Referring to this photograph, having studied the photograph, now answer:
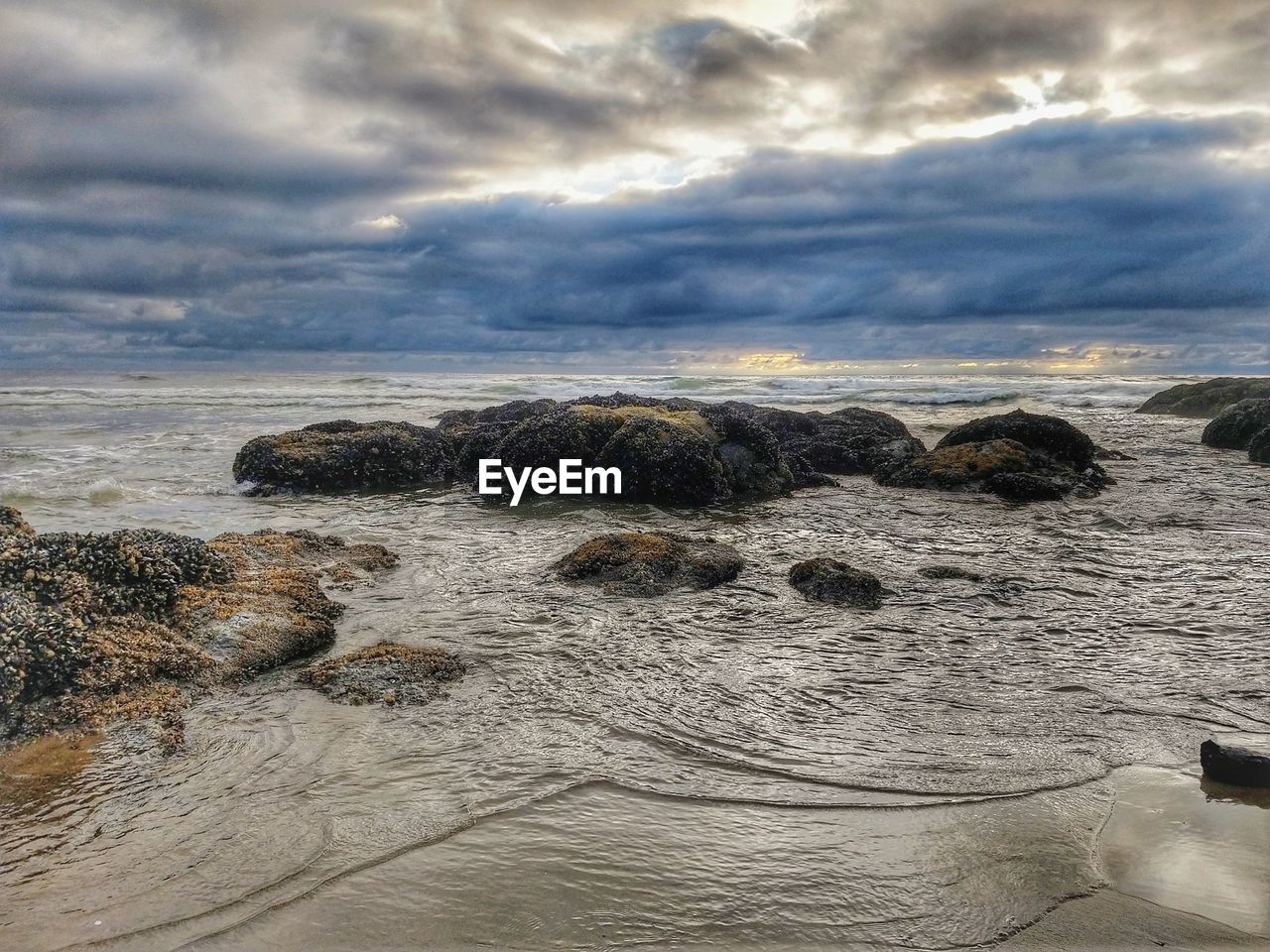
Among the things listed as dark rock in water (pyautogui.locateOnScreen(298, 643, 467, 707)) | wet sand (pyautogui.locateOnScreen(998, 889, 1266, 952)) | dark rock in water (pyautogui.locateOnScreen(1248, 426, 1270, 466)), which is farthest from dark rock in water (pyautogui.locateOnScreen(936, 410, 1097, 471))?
wet sand (pyautogui.locateOnScreen(998, 889, 1266, 952))

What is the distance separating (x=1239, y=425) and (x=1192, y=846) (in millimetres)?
19304

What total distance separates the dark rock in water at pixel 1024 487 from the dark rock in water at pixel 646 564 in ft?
19.1

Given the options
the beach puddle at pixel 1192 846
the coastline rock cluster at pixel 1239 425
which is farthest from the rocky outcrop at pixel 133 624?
the coastline rock cluster at pixel 1239 425

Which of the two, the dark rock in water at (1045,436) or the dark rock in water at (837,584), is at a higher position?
the dark rock in water at (1045,436)

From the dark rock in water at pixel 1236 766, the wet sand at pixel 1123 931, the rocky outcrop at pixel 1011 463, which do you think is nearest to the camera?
the wet sand at pixel 1123 931

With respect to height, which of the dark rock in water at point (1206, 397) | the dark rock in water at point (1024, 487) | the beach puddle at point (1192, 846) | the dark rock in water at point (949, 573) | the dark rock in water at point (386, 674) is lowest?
the beach puddle at point (1192, 846)

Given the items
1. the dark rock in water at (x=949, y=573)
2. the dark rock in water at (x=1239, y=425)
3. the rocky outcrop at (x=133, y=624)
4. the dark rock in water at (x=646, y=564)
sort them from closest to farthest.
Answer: the rocky outcrop at (x=133, y=624) → the dark rock in water at (x=646, y=564) → the dark rock in water at (x=949, y=573) → the dark rock in water at (x=1239, y=425)

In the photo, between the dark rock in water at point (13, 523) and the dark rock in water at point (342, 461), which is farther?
the dark rock in water at point (342, 461)

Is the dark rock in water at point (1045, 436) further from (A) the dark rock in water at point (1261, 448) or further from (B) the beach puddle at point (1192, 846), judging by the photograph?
(B) the beach puddle at point (1192, 846)

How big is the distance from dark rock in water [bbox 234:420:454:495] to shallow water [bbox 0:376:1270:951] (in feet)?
16.7

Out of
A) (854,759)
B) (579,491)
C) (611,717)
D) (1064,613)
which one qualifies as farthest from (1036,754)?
(579,491)

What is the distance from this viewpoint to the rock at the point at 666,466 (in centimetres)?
1116

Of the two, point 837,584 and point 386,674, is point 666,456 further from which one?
point 386,674

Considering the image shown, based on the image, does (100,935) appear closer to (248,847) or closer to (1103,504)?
(248,847)
